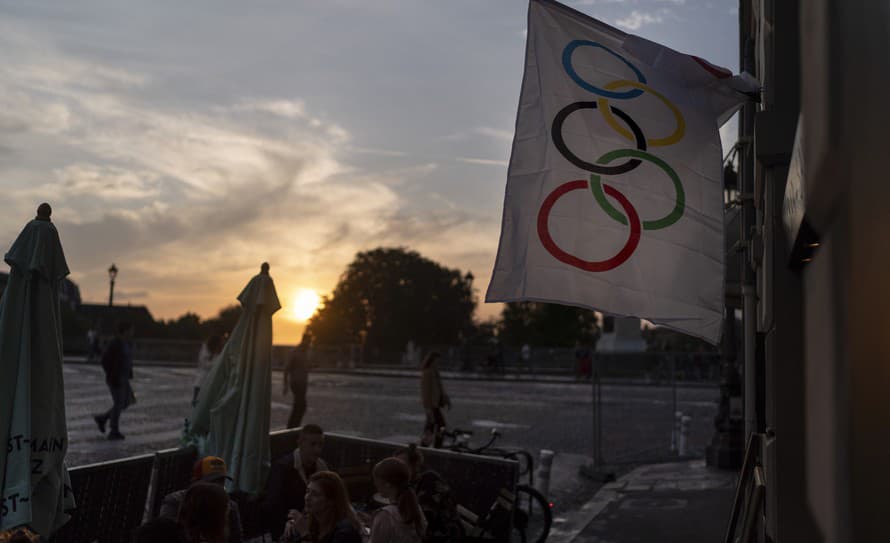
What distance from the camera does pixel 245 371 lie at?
7539 millimetres

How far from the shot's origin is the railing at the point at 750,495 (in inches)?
178

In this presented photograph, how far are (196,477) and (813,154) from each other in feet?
15.9

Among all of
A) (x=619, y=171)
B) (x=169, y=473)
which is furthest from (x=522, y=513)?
(x=619, y=171)

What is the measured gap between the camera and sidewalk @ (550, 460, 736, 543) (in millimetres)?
8422

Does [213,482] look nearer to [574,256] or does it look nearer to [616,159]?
[574,256]

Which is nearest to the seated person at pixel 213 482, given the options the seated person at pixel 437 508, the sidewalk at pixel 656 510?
the seated person at pixel 437 508

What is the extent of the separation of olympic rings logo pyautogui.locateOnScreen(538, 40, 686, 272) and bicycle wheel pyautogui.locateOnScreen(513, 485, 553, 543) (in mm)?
3404

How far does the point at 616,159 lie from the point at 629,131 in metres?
0.18

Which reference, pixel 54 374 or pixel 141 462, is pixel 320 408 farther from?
pixel 54 374

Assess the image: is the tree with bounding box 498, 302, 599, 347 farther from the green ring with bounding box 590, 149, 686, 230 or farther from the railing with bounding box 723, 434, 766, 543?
the green ring with bounding box 590, 149, 686, 230

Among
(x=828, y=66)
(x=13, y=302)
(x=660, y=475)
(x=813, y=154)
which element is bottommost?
(x=660, y=475)

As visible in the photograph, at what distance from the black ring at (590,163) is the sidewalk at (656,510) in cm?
454

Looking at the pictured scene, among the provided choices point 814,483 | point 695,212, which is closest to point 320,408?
point 695,212

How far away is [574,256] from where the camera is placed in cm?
486
